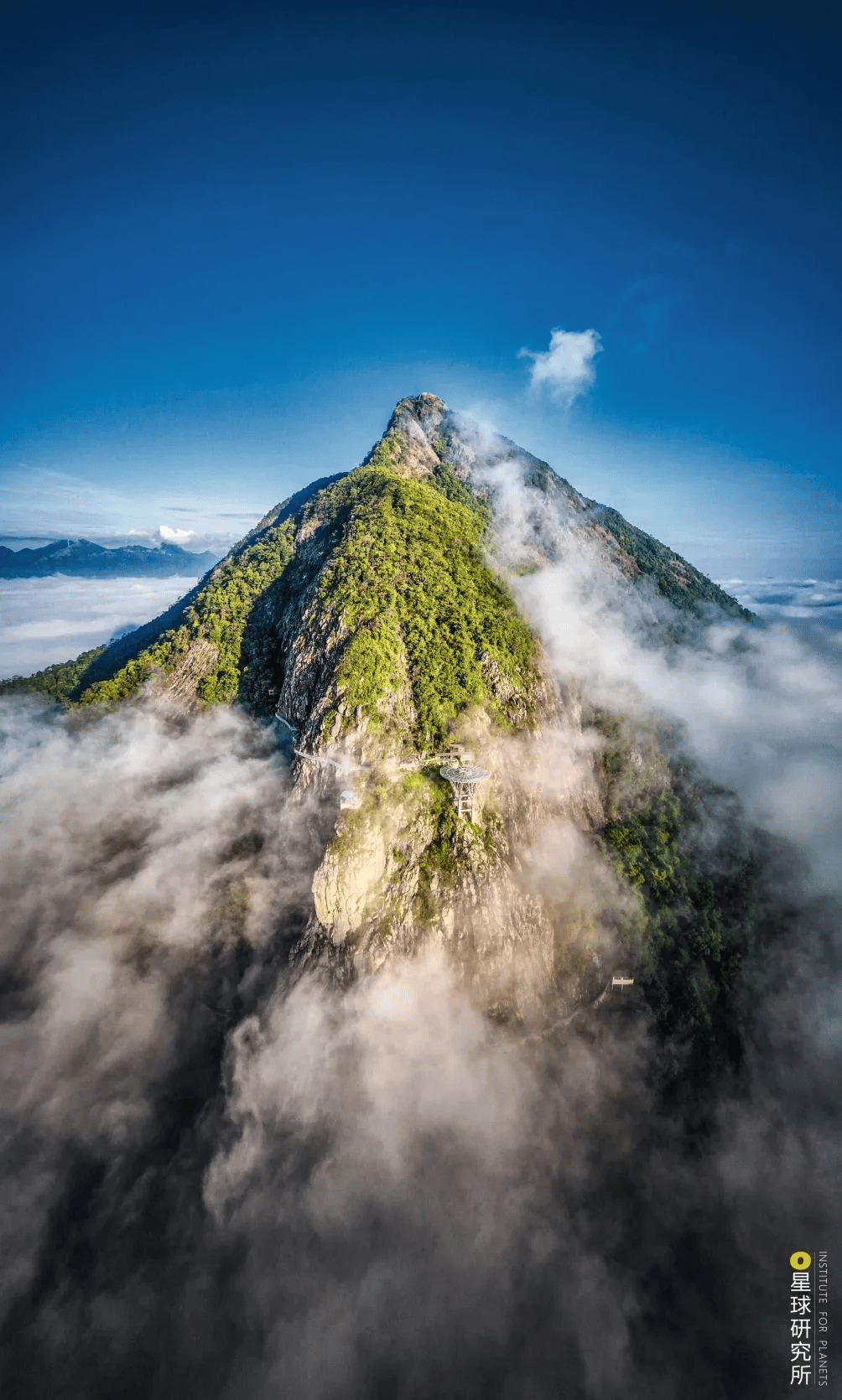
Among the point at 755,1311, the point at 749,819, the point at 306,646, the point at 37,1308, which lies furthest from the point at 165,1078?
the point at 749,819

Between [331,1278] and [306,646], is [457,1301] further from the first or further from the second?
[306,646]

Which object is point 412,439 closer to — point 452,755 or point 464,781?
point 452,755

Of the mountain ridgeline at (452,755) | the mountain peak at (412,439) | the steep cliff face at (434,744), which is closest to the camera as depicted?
the steep cliff face at (434,744)

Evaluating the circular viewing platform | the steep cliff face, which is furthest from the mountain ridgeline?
the circular viewing platform

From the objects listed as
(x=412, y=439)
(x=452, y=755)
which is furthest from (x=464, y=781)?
(x=412, y=439)

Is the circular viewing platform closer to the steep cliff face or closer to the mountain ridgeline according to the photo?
the steep cliff face

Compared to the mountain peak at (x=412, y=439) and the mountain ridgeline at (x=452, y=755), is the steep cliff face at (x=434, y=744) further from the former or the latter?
the mountain peak at (x=412, y=439)

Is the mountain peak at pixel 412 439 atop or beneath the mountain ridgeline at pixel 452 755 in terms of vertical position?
atop

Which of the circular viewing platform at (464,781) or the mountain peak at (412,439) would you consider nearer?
the circular viewing platform at (464,781)

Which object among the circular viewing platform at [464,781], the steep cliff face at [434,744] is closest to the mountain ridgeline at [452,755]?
the steep cliff face at [434,744]
